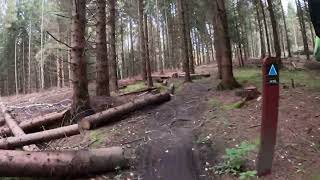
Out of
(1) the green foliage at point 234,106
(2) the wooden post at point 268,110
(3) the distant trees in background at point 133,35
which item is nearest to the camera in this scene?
(2) the wooden post at point 268,110

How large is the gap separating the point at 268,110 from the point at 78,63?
5.65 meters

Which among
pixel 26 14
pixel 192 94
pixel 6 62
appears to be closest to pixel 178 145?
pixel 192 94

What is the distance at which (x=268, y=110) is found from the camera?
5.45m

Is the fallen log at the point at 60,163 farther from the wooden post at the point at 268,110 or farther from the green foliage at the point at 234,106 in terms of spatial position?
the green foliage at the point at 234,106

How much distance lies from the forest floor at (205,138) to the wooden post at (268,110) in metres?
0.31

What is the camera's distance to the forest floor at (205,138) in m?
6.11

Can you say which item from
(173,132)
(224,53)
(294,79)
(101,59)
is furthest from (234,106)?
(294,79)

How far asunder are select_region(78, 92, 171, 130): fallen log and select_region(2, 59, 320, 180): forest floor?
17cm

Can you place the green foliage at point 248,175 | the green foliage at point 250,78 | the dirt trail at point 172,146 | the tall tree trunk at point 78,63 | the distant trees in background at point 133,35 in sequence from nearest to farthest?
the green foliage at point 248,175, the dirt trail at point 172,146, the tall tree trunk at point 78,63, the green foliage at point 250,78, the distant trees in background at point 133,35

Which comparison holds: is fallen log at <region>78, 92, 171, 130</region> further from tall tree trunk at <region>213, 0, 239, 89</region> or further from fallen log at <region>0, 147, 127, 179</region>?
tall tree trunk at <region>213, 0, 239, 89</region>

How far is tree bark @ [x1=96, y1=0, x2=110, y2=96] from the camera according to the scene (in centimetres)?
1220

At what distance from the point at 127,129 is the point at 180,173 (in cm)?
257

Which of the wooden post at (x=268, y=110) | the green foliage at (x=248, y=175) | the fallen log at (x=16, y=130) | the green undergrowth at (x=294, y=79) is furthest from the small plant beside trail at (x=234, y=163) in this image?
the green undergrowth at (x=294, y=79)

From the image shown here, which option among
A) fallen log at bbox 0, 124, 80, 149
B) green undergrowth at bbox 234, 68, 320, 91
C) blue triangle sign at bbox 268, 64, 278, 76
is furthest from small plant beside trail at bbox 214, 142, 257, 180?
green undergrowth at bbox 234, 68, 320, 91
